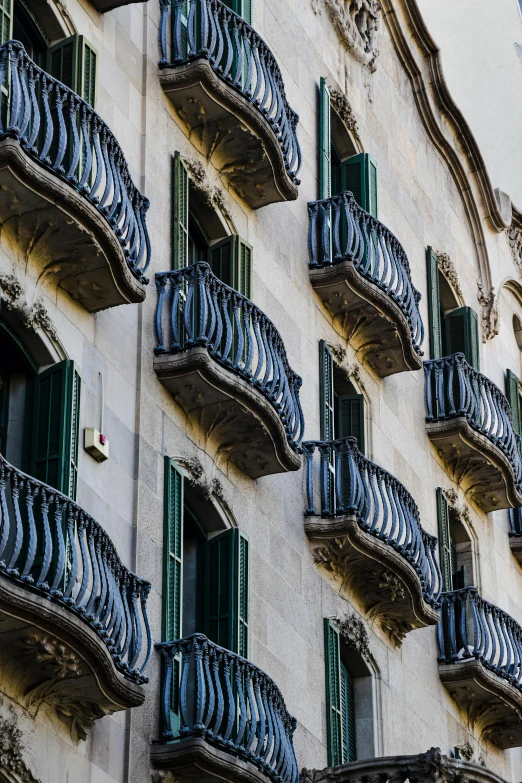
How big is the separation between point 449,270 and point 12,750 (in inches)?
631

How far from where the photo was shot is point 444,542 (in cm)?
2639

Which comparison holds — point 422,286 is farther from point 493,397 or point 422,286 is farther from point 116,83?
point 116,83

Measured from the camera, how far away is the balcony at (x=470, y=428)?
26.9m

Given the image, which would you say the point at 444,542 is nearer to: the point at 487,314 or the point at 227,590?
the point at 487,314

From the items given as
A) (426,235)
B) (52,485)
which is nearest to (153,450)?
(52,485)

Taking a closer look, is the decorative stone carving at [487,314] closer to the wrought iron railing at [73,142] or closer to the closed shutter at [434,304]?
the closed shutter at [434,304]

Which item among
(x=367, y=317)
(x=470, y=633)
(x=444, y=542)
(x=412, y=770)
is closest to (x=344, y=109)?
(x=367, y=317)

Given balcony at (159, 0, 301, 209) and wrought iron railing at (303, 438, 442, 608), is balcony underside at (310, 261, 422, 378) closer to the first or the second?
balcony at (159, 0, 301, 209)

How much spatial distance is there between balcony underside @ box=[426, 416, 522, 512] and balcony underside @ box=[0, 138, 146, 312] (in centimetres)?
943

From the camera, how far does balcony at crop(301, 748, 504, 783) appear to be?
61.9 feet

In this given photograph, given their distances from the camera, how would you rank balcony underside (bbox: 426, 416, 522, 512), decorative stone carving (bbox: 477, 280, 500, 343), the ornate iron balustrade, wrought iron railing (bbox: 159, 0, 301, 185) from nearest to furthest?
wrought iron railing (bbox: 159, 0, 301, 185)
the ornate iron balustrade
balcony underside (bbox: 426, 416, 522, 512)
decorative stone carving (bbox: 477, 280, 500, 343)

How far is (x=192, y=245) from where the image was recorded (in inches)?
852

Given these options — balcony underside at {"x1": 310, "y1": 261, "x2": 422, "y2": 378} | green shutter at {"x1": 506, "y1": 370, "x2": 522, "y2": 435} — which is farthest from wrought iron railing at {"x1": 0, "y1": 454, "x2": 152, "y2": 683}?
green shutter at {"x1": 506, "y1": 370, "x2": 522, "y2": 435}

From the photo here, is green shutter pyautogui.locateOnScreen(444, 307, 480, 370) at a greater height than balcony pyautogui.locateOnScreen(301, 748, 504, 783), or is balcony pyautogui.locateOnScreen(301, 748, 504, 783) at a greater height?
green shutter pyautogui.locateOnScreen(444, 307, 480, 370)
